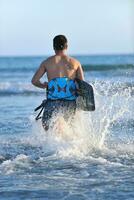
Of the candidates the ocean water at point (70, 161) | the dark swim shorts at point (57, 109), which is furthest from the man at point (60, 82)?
the ocean water at point (70, 161)

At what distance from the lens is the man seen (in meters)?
7.60

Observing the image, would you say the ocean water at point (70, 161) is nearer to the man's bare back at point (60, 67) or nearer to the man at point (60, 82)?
the man at point (60, 82)

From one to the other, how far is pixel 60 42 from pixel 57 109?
33.4 inches

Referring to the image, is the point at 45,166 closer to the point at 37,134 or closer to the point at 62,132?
the point at 62,132

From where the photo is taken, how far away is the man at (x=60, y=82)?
7598 mm

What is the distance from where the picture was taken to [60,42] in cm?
742

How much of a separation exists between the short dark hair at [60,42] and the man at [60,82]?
85 mm

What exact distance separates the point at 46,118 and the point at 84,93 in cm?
58

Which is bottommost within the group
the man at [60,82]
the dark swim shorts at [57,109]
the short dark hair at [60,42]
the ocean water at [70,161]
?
the ocean water at [70,161]

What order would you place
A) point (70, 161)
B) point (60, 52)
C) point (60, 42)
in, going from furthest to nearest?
1. point (60, 52)
2. point (60, 42)
3. point (70, 161)

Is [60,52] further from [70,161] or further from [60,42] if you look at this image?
[70,161]

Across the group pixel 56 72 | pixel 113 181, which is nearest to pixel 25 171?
pixel 113 181

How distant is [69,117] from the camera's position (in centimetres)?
770

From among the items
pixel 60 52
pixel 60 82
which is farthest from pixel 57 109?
pixel 60 52
